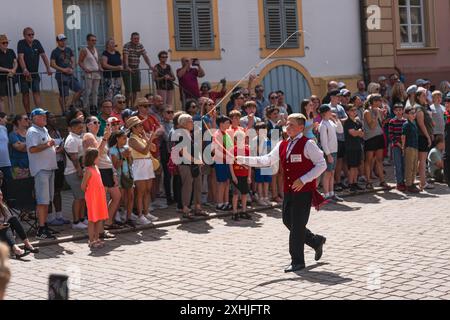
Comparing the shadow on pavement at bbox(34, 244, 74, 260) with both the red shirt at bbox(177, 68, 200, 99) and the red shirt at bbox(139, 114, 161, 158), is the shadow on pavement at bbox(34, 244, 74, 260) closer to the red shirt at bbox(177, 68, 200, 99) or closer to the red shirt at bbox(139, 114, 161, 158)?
the red shirt at bbox(139, 114, 161, 158)

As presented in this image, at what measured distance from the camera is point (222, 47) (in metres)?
19.8

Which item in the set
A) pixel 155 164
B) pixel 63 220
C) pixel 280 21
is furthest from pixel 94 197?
pixel 280 21

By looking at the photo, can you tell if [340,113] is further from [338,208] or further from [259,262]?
[259,262]

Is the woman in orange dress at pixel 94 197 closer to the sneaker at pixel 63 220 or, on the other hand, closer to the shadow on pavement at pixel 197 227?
the shadow on pavement at pixel 197 227

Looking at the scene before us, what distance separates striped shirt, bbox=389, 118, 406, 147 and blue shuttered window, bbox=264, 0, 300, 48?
538 centimetres

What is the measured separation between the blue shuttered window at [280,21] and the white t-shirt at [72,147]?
9032 mm

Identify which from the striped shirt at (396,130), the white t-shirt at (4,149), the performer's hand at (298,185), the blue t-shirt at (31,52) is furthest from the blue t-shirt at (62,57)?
the performer's hand at (298,185)

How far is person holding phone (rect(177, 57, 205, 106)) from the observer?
17562 mm

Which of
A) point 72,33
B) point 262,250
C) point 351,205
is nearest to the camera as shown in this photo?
point 262,250

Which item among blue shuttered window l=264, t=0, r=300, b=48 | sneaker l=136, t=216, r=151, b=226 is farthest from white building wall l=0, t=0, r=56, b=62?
blue shuttered window l=264, t=0, r=300, b=48

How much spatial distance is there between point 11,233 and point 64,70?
5541mm

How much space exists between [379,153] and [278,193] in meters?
2.56

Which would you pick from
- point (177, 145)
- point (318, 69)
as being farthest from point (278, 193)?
point (318, 69)

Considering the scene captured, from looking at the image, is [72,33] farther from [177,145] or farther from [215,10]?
[177,145]
